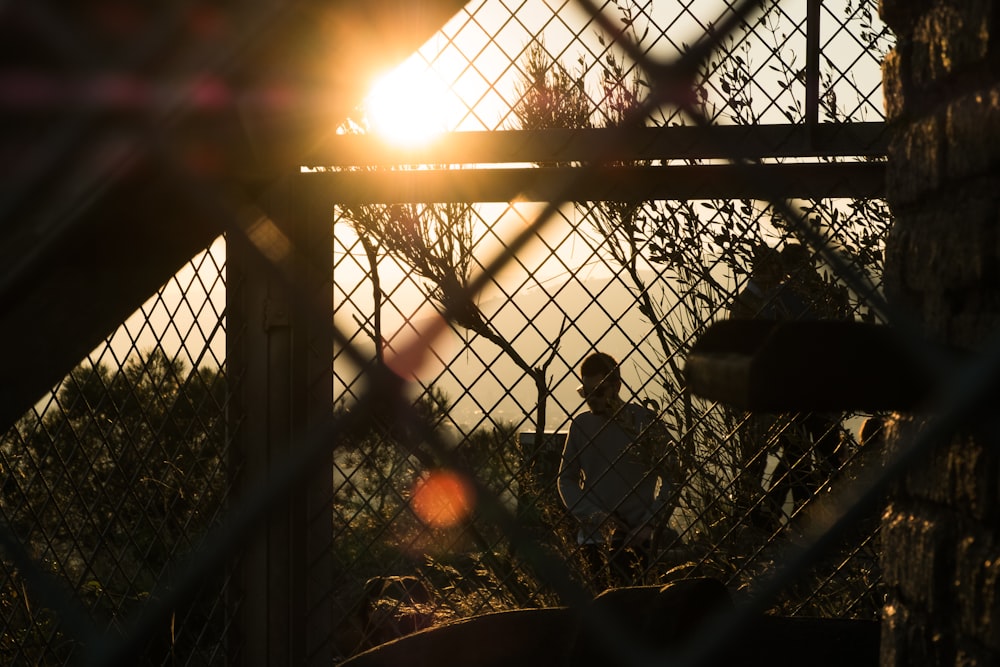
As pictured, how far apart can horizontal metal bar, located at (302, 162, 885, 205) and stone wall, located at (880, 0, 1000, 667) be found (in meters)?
1.06

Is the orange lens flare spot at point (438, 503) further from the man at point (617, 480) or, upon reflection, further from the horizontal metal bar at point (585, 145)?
the horizontal metal bar at point (585, 145)

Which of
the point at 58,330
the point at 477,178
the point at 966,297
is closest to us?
the point at 966,297

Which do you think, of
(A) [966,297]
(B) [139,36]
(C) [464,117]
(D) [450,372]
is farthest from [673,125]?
(B) [139,36]

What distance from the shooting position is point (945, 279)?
3.51 ft

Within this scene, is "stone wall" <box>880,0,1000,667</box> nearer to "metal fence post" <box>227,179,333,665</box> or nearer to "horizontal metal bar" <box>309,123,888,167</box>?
"horizontal metal bar" <box>309,123,888,167</box>

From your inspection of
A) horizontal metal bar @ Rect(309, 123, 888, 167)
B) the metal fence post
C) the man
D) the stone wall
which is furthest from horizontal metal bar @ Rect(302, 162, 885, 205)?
the stone wall

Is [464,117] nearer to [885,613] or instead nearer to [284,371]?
[284,371]

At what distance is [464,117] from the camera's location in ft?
8.46

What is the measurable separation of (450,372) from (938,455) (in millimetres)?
1654

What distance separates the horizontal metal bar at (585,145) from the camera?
2.36 meters

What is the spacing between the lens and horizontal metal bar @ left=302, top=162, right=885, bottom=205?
2.28 m

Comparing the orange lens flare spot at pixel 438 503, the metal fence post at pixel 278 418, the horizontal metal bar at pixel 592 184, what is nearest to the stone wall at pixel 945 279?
the horizontal metal bar at pixel 592 184

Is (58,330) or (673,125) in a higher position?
(58,330)

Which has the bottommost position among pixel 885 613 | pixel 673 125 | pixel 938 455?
pixel 885 613
